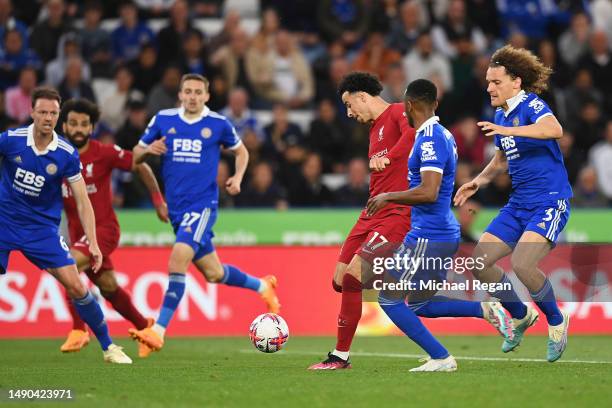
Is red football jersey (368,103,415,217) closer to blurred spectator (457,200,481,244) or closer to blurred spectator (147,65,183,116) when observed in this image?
blurred spectator (457,200,481,244)

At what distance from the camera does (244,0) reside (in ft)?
70.6

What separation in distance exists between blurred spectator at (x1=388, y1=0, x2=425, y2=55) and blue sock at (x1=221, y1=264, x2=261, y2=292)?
8866mm

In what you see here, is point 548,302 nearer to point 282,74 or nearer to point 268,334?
point 268,334

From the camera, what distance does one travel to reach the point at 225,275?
40.2 feet

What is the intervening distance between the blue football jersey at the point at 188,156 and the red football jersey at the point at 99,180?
34 cm

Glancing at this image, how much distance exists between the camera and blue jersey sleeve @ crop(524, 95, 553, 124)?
940 centimetres

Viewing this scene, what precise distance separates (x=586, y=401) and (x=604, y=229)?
10.2 m

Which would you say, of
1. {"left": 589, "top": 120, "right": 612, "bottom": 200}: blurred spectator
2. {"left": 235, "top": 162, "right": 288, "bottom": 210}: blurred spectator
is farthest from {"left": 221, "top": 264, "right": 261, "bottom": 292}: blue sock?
{"left": 589, "top": 120, "right": 612, "bottom": 200}: blurred spectator

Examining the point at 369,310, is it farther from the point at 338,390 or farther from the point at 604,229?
the point at 338,390

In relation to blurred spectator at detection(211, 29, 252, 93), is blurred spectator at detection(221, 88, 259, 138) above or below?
below

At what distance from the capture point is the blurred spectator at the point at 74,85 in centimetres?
1770

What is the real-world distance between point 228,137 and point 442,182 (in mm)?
3763

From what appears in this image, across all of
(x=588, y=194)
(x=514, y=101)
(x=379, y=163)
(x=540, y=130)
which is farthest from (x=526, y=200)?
(x=588, y=194)

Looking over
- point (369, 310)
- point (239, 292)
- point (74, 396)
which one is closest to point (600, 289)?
point (369, 310)
